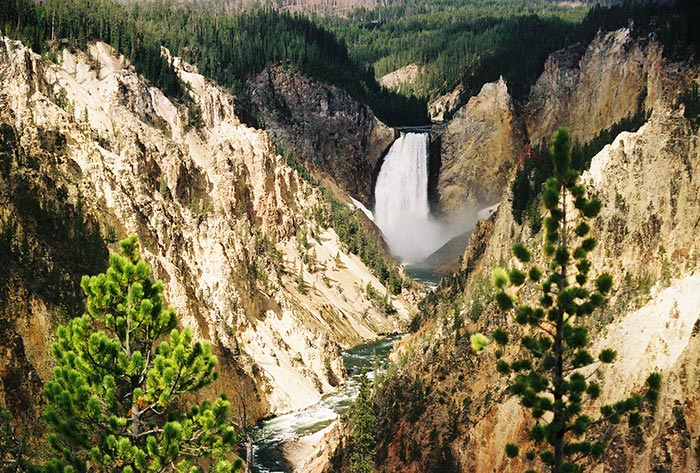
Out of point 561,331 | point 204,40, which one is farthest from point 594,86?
point 561,331

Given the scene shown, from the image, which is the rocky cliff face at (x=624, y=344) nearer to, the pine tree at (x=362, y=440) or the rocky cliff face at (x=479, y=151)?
the pine tree at (x=362, y=440)

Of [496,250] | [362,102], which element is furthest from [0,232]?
[362,102]

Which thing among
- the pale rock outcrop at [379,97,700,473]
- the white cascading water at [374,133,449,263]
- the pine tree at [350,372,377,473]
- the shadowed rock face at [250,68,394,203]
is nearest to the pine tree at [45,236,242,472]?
the pale rock outcrop at [379,97,700,473]

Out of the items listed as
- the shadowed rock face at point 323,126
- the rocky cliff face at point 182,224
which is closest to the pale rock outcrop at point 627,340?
the rocky cliff face at point 182,224

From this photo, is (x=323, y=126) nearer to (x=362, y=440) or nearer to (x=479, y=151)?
(x=479, y=151)

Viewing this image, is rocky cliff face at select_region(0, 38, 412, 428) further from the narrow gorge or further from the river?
the river

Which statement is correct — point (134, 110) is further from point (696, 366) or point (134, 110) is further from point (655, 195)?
point (696, 366)

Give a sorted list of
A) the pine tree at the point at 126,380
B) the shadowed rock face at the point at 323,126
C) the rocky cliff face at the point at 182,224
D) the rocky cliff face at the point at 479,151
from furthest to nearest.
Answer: the rocky cliff face at the point at 479,151, the shadowed rock face at the point at 323,126, the rocky cliff face at the point at 182,224, the pine tree at the point at 126,380
